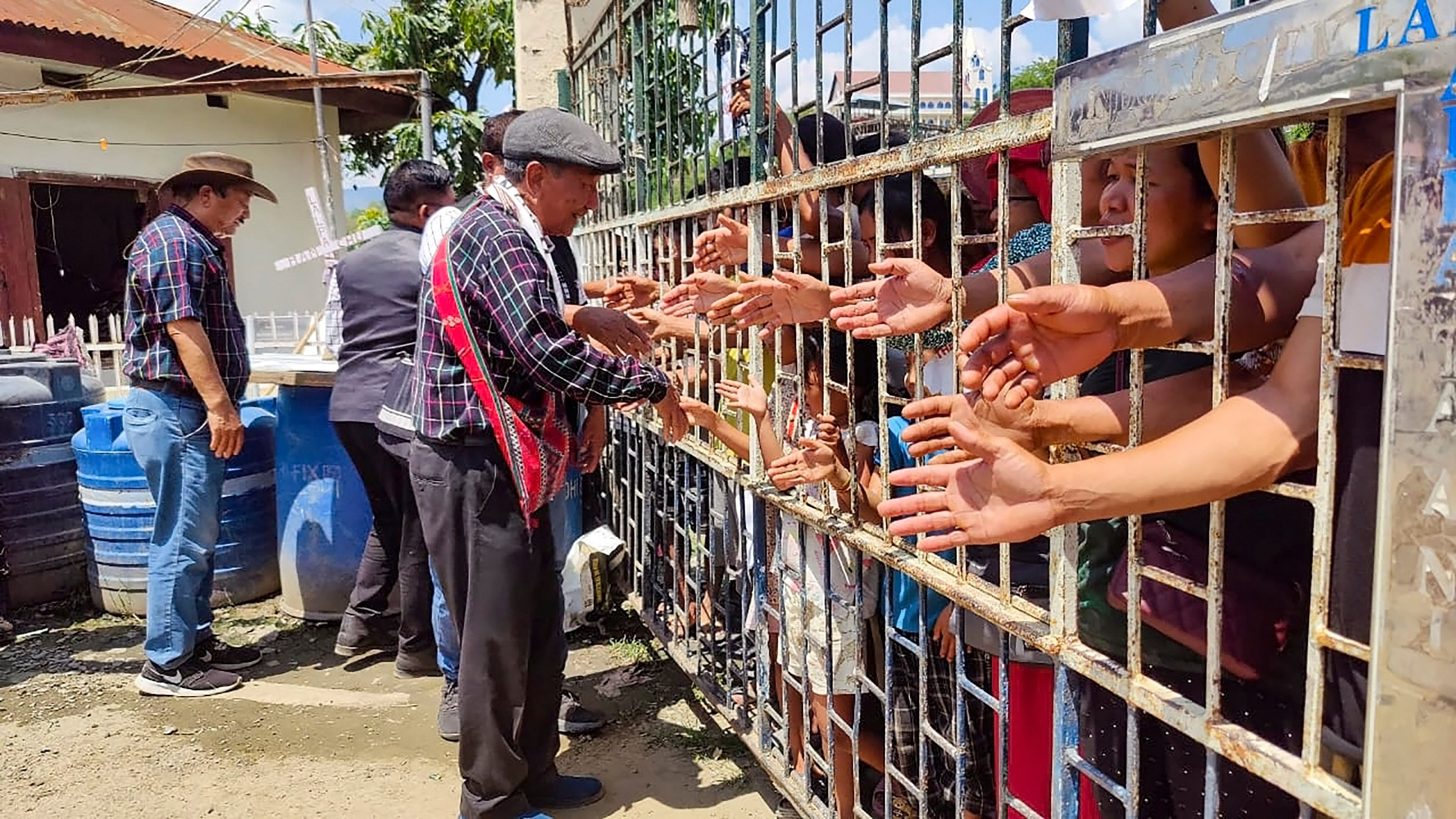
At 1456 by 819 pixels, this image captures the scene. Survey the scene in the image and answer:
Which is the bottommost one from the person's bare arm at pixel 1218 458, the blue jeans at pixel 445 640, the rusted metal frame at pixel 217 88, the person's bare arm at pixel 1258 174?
the blue jeans at pixel 445 640

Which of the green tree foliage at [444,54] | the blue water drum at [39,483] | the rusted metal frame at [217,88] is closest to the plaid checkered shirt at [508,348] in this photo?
the blue water drum at [39,483]

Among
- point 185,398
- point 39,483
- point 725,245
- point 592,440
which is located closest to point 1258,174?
point 725,245

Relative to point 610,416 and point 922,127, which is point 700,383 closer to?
point 610,416

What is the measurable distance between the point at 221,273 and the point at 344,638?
1.72 meters

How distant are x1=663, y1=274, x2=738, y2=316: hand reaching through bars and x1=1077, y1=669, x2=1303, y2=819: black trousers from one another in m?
1.25

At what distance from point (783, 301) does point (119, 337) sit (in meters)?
11.0

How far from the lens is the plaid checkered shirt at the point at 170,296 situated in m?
4.11

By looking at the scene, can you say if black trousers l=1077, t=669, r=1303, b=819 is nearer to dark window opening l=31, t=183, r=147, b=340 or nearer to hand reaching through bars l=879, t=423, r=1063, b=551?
hand reaching through bars l=879, t=423, r=1063, b=551

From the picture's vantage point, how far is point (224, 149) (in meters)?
12.4

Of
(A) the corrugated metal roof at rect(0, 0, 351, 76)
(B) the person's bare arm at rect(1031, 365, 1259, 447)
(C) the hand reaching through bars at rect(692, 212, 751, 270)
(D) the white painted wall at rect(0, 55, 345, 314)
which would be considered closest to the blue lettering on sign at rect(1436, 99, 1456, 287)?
(B) the person's bare arm at rect(1031, 365, 1259, 447)

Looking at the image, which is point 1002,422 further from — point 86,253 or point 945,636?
point 86,253

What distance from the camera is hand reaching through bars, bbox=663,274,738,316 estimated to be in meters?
2.66

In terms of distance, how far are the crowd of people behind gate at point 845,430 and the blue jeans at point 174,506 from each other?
1 centimetres

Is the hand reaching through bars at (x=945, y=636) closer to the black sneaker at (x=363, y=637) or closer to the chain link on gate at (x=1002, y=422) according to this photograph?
the chain link on gate at (x=1002, y=422)
